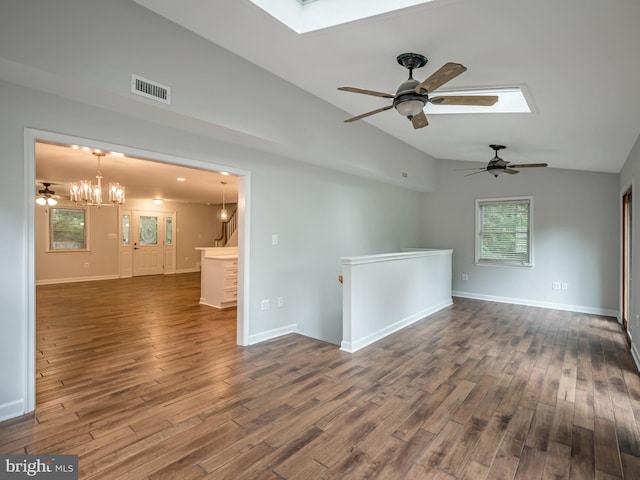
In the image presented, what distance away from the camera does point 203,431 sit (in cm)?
226

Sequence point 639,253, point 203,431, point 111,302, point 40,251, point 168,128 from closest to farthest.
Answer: point 203,431 < point 168,128 < point 639,253 < point 111,302 < point 40,251

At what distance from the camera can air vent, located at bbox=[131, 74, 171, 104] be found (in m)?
2.56

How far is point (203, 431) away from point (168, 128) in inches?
104

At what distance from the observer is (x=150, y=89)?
265cm

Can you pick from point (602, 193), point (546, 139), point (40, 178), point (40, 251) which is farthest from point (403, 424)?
point (40, 251)

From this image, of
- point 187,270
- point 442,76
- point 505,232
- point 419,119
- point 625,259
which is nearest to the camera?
point 442,76

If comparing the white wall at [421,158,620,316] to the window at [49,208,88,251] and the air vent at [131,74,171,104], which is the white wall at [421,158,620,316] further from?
the window at [49,208,88,251]

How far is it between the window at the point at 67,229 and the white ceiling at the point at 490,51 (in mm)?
8465

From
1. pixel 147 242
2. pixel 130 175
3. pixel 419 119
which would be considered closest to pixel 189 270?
pixel 147 242

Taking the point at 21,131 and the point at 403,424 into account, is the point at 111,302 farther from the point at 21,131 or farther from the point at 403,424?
the point at 403,424

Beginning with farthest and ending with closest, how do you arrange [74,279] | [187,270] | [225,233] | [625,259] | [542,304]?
1. [225,233]
2. [187,270]
3. [74,279]
4. [542,304]
5. [625,259]

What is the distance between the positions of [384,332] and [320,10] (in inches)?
141

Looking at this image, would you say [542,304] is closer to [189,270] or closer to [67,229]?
[189,270]

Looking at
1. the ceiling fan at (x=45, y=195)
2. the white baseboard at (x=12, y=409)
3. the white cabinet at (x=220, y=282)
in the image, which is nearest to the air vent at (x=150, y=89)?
the white baseboard at (x=12, y=409)
